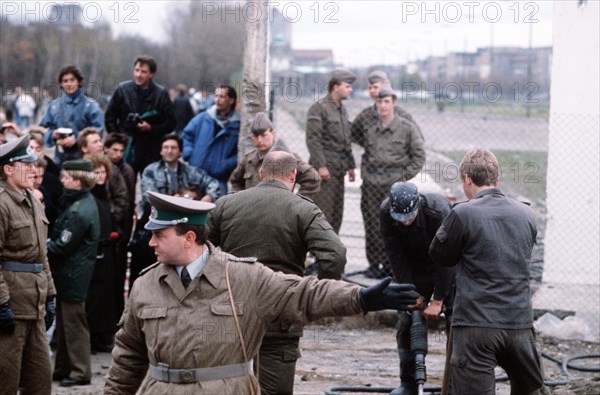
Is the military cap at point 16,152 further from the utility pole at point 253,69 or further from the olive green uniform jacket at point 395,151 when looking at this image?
the olive green uniform jacket at point 395,151

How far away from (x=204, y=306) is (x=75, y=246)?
432 cm

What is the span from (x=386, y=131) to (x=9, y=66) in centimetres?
5060

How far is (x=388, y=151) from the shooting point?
11.6 metres

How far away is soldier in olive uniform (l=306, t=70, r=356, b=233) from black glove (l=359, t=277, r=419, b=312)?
6932 millimetres

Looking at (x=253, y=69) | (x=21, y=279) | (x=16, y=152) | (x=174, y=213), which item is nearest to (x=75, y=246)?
(x=21, y=279)

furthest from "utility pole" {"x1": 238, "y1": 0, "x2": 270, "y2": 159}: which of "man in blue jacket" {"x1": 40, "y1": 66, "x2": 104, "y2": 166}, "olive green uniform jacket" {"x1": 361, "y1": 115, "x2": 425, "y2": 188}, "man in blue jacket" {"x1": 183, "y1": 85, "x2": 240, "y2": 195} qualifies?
"man in blue jacket" {"x1": 40, "y1": 66, "x2": 104, "y2": 166}

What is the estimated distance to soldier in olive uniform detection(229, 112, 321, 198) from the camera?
9070mm

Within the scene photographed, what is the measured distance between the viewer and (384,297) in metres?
4.70

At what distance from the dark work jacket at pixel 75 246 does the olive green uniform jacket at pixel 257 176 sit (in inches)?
49.9

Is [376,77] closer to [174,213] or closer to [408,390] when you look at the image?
[408,390]

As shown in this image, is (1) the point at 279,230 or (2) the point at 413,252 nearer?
(1) the point at 279,230

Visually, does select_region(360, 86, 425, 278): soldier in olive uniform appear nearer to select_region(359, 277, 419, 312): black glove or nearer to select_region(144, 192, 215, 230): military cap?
select_region(144, 192, 215, 230): military cap

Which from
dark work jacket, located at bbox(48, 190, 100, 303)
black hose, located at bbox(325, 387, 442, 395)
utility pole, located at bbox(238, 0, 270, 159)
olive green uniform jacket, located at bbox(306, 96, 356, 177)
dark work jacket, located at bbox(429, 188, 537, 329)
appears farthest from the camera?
olive green uniform jacket, located at bbox(306, 96, 356, 177)

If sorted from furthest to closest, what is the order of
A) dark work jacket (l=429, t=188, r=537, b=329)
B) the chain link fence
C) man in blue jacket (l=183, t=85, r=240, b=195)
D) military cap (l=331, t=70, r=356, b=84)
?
1. the chain link fence
2. military cap (l=331, t=70, r=356, b=84)
3. man in blue jacket (l=183, t=85, r=240, b=195)
4. dark work jacket (l=429, t=188, r=537, b=329)
